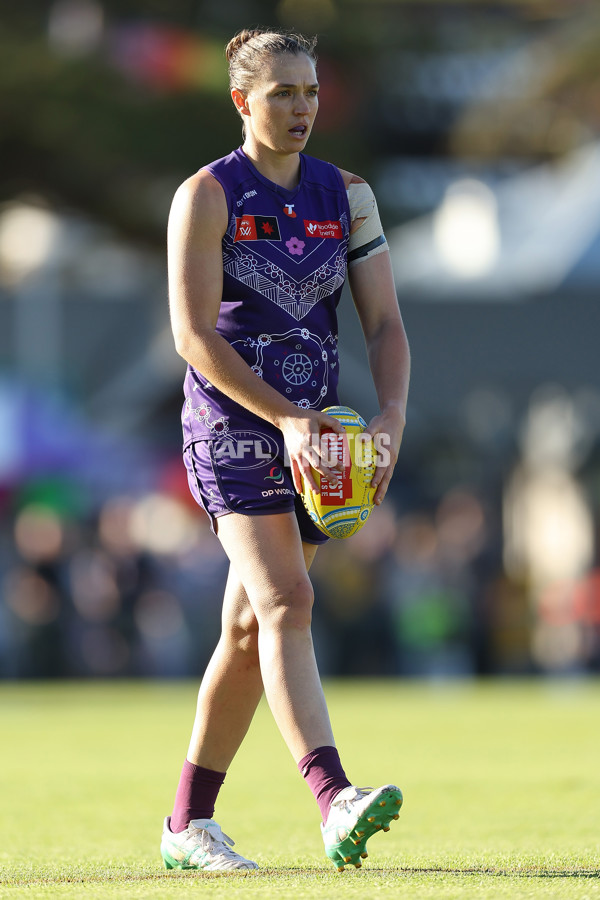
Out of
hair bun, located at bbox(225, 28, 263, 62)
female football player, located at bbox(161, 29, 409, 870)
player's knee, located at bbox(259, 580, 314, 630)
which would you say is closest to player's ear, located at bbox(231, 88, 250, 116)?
female football player, located at bbox(161, 29, 409, 870)

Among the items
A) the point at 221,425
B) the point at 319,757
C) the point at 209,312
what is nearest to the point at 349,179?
the point at 209,312

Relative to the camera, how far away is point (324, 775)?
4344mm

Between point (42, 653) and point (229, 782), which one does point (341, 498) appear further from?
point (42, 653)

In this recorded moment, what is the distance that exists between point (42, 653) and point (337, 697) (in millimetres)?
4724

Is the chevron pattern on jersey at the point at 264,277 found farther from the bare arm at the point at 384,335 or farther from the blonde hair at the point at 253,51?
the blonde hair at the point at 253,51

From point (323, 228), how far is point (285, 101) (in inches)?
14.7

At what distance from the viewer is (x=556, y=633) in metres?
19.5

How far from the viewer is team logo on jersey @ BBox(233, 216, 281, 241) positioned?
463 cm

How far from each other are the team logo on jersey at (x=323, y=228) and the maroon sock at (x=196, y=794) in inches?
61.6

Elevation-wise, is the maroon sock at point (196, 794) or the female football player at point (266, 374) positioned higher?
the female football player at point (266, 374)

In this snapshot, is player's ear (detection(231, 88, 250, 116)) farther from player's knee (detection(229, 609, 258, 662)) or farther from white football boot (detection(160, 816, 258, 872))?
white football boot (detection(160, 816, 258, 872))

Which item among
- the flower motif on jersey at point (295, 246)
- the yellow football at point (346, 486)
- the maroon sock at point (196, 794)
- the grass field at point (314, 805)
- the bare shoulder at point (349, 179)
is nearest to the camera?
the grass field at point (314, 805)

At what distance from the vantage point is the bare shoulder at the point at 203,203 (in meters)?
4.55

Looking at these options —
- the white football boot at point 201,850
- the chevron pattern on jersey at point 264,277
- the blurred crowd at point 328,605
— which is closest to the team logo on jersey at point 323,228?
the chevron pattern on jersey at point 264,277
